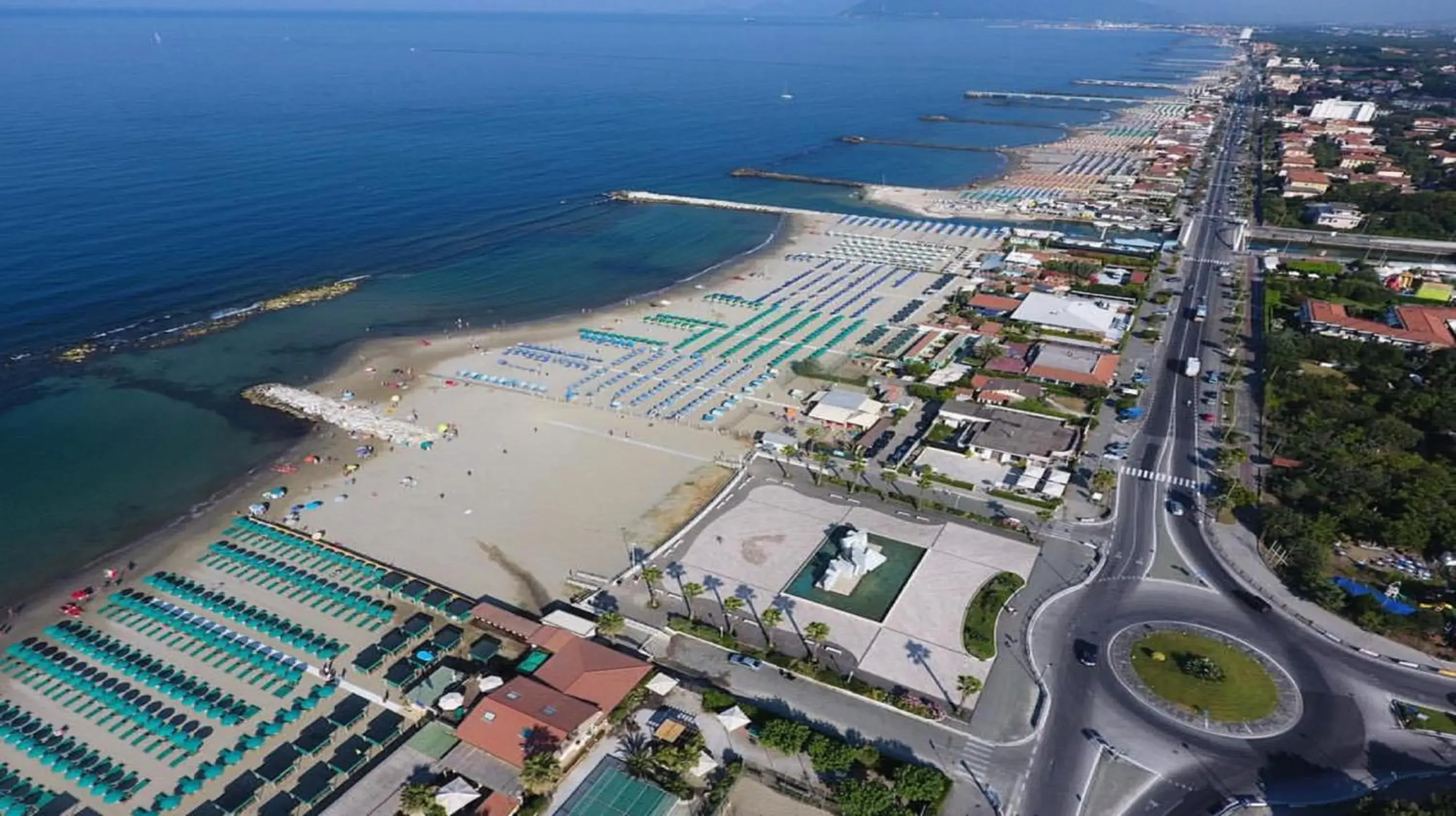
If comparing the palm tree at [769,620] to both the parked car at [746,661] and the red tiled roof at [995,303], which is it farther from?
the red tiled roof at [995,303]

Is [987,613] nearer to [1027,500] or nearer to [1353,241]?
[1027,500]

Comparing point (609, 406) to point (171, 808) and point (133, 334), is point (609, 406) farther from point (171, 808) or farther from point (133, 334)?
point (133, 334)

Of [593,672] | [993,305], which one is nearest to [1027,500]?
[593,672]

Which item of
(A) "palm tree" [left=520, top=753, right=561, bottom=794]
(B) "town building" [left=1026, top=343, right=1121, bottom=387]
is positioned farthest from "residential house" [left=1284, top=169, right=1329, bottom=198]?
(A) "palm tree" [left=520, top=753, right=561, bottom=794]

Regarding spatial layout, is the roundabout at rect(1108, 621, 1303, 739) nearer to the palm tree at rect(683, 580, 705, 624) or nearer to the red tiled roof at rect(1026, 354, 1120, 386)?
the palm tree at rect(683, 580, 705, 624)

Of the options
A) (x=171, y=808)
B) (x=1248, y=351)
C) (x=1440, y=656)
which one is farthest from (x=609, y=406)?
(x=1248, y=351)

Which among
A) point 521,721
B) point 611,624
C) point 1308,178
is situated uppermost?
point 1308,178
